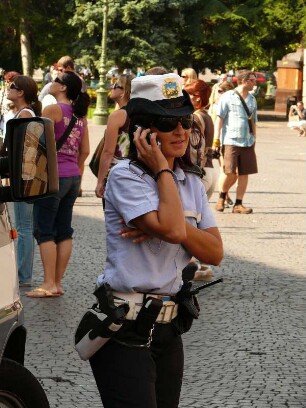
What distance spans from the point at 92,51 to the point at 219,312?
44504mm

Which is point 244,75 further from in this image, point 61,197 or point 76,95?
point 61,197

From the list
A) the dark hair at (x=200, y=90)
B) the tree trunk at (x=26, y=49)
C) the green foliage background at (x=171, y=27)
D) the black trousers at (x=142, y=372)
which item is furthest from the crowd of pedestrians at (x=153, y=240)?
the tree trunk at (x=26, y=49)

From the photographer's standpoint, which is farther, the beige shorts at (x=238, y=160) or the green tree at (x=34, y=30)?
the green tree at (x=34, y=30)

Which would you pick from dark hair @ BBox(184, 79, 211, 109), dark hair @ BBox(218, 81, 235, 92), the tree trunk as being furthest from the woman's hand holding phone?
the tree trunk

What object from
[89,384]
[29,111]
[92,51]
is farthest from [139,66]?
[89,384]

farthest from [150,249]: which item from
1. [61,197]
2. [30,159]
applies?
[61,197]

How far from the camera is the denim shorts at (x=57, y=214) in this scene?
32.1 ft

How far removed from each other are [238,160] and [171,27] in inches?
1534

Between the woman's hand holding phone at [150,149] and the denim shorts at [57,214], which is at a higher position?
the woman's hand holding phone at [150,149]

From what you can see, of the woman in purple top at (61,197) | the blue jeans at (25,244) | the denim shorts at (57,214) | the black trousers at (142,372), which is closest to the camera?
the black trousers at (142,372)

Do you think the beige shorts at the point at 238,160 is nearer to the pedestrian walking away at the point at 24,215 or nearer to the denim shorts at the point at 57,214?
the pedestrian walking away at the point at 24,215

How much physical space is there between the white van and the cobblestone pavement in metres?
1.95

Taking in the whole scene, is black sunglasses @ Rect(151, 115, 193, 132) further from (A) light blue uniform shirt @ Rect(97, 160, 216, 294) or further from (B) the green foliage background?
(B) the green foliage background

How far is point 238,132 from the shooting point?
16188mm
